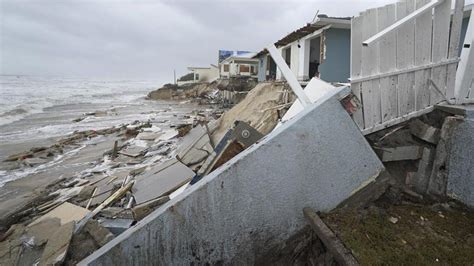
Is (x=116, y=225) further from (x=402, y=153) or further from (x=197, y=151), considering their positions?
(x=402, y=153)

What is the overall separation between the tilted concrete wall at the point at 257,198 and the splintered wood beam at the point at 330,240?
139mm

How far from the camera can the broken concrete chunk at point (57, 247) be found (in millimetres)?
3180

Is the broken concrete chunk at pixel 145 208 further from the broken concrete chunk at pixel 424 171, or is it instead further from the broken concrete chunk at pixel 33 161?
the broken concrete chunk at pixel 33 161

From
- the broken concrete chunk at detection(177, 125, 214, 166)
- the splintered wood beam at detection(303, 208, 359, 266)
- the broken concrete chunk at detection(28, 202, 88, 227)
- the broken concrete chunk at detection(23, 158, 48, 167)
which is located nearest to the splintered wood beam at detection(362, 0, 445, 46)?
the splintered wood beam at detection(303, 208, 359, 266)

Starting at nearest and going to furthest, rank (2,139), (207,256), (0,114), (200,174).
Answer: (207,256) → (200,174) → (2,139) → (0,114)

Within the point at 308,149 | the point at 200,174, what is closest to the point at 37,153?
the point at 200,174

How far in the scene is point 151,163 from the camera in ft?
25.5

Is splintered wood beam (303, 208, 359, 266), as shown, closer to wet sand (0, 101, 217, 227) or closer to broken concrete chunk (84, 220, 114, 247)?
broken concrete chunk (84, 220, 114, 247)

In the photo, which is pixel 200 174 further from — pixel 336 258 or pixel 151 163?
pixel 151 163

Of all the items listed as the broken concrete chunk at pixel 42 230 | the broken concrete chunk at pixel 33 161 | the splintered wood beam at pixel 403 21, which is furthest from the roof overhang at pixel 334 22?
the broken concrete chunk at pixel 33 161

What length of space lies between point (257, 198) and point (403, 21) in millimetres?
2454

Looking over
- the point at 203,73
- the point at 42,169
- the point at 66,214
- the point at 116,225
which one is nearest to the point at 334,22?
the point at 116,225

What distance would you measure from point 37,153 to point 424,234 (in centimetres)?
1196

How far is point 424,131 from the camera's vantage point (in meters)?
3.21
